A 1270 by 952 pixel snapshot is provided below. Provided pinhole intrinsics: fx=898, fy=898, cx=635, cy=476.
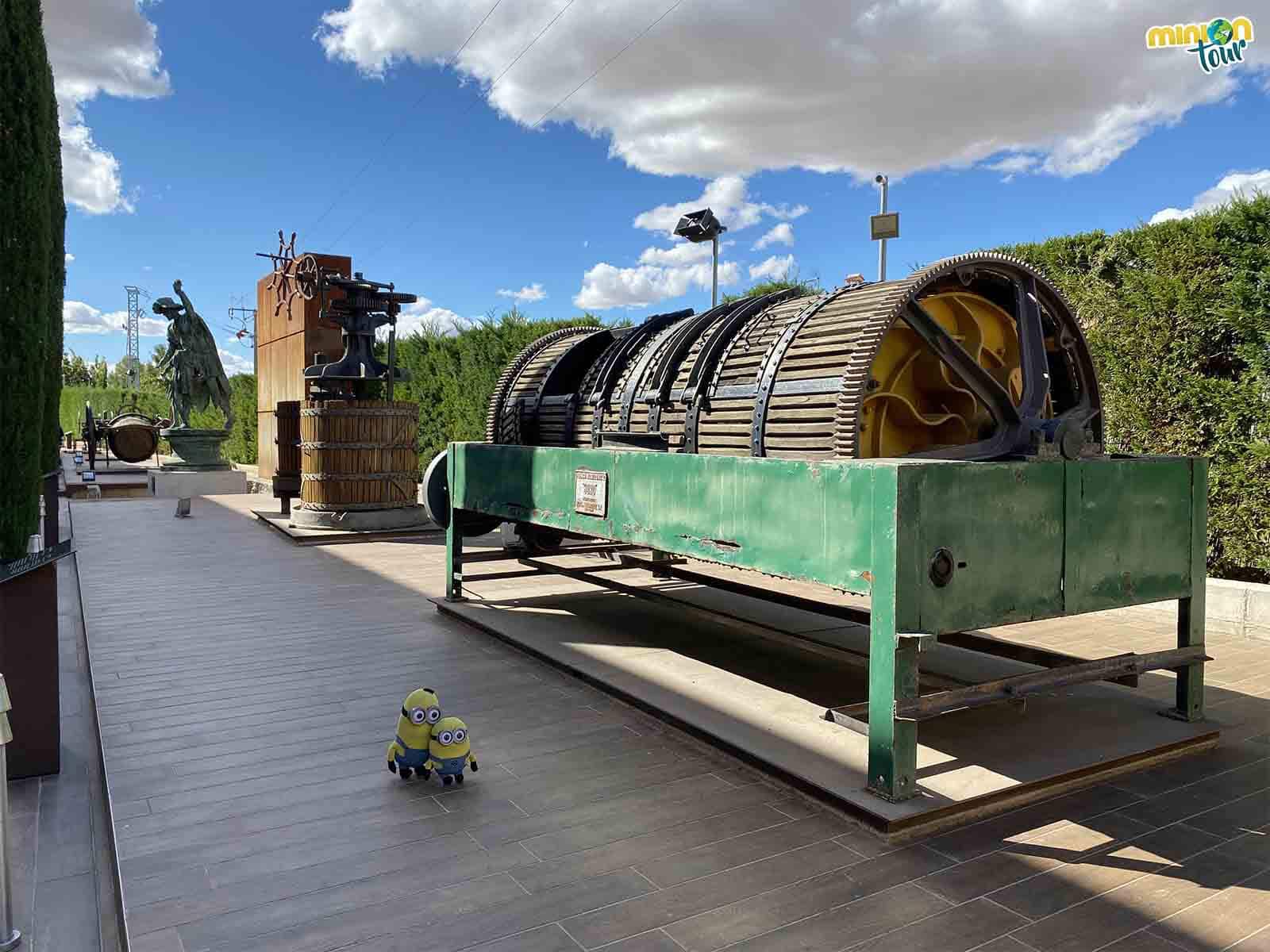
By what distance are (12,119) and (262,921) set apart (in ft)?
8.55

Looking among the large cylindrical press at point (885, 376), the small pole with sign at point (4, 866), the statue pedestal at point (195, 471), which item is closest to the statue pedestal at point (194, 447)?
the statue pedestal at point (195, 471)

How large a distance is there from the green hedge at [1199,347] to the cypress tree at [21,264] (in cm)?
562

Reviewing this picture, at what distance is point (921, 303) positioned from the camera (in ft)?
12.4

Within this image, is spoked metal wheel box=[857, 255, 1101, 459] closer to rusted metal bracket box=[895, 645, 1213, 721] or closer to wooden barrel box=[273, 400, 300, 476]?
rusted metal bracket box=[895, 645, 1213, 721]

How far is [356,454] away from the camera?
10.0m

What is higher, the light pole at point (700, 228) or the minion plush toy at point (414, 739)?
the light pole at point (700, 228)

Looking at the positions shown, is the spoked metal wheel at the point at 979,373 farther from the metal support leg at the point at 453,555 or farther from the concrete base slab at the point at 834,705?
the metal support leg at the point at 453,555

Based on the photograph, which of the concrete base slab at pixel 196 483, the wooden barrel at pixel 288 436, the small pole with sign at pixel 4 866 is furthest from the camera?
the concrete base slab at pixel 196 483

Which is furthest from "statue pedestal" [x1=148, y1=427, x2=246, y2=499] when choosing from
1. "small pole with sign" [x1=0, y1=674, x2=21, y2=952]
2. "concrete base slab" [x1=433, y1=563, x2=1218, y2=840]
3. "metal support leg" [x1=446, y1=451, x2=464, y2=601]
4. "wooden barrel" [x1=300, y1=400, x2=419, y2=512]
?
"small pole with sign" [x1=0, y1=674, x2=21, y2=952]

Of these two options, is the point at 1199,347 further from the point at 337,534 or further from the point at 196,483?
the point at 196,483

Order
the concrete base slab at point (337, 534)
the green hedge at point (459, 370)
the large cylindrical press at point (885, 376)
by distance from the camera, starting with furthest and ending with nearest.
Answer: the green hedge at point (459, 370) → the concrete base slab at point (337, 534) → the large cylindrical press at point (885, 376)

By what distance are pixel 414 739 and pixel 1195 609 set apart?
3.03 meters

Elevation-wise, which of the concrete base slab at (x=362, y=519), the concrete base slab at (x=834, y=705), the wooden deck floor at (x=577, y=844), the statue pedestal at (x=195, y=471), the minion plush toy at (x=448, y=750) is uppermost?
the statue pedestal at (x=195, y=471)

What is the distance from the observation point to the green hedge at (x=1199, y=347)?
226 inches
